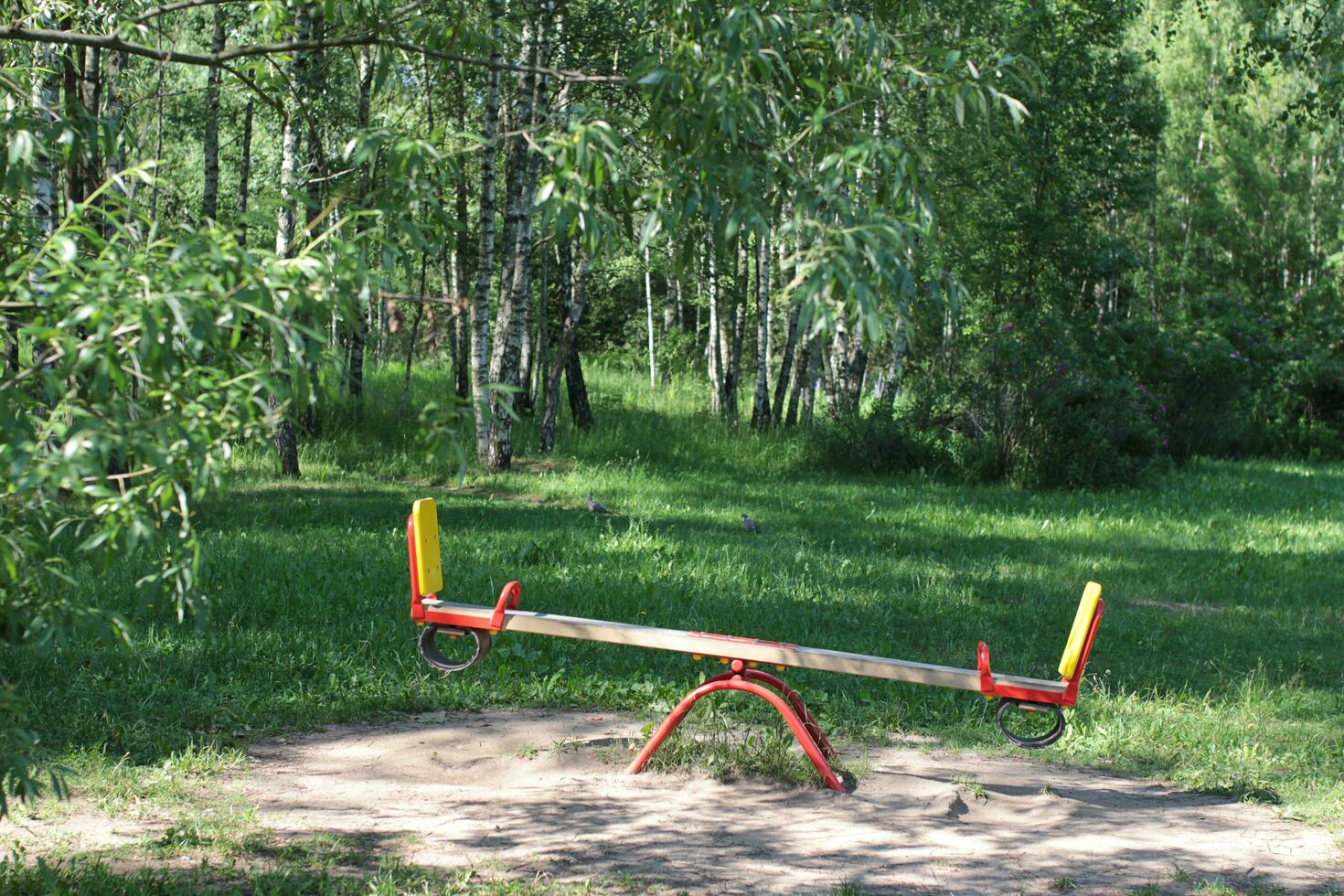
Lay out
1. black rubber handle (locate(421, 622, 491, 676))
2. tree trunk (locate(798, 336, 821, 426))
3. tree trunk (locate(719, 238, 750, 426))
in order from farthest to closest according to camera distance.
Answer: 1. tree trunk (locate(719, 238, 750, 426))
2. tree trunk (locate(798, 336, 821, 426))
3. black rubber handle (locate(421, 622, 491, 676))

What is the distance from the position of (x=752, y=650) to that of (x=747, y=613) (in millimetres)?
2900

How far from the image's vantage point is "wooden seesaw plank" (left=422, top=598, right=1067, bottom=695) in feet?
15.6

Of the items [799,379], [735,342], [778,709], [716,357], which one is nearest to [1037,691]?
[778,709]

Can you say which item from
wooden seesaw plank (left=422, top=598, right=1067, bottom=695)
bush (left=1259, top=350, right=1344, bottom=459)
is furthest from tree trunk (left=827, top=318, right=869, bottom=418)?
wooden seesaw plank (left=422, top=598, right=1067, bottom=695)

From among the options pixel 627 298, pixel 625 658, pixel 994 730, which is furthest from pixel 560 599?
pixel 627 298

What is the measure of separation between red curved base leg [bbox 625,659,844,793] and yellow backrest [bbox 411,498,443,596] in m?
1.14

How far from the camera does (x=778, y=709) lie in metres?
5.08

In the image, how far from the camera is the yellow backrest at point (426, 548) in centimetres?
547

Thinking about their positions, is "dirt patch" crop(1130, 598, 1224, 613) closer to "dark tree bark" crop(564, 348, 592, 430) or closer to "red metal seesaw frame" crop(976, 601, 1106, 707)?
"red metal seesaw frame" crop(976, 601, 1106, 707)

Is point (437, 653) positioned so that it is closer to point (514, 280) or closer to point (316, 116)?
point (316, 116)

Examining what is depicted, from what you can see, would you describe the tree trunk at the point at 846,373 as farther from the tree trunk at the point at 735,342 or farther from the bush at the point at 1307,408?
the bush at the point at 1307,408

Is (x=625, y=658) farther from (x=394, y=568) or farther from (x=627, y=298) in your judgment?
(x=627, y=298)

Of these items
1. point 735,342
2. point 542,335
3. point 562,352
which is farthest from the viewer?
→ point 735,342

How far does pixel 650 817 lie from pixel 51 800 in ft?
7.13
